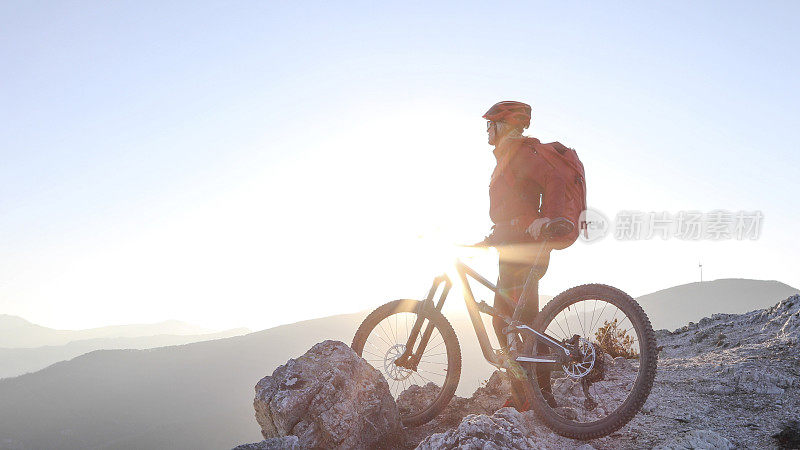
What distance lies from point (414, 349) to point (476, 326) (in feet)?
2.94

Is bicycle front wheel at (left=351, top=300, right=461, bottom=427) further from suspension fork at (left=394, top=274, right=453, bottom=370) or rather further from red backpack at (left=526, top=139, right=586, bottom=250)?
red backpack at (left=526, top=139, right=586, bottom=250)

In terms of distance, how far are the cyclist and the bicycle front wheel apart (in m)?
0.64

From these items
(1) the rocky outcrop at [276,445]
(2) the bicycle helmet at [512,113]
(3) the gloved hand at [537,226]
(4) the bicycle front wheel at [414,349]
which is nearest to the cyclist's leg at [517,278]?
(3) the gloved hand at [537,226]

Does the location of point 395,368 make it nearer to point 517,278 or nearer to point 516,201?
point 517,278

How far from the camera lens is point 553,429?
4352 mm

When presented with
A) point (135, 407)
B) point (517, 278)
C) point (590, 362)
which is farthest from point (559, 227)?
point (135, 407)

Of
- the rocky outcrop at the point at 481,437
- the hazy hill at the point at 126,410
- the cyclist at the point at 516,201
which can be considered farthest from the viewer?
the hazy hill at the point at 126,410

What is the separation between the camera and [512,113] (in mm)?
5129

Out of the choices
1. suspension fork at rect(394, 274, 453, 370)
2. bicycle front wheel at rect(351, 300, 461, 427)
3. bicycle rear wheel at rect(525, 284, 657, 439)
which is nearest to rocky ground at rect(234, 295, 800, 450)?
bicycle rear wheel at rect(525, 284, 657, 439)

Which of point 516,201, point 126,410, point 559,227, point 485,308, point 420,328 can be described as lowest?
point 126,410

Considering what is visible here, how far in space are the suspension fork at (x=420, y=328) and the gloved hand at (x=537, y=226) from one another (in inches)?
47.0

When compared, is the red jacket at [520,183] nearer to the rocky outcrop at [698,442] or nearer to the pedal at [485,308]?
the pedal at [485,308]

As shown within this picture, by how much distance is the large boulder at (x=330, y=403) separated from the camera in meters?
4.74

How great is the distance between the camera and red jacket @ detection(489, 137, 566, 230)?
15.6ft
